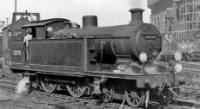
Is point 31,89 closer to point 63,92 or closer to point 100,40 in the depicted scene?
point 63,92

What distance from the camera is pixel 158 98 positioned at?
10.4 meters

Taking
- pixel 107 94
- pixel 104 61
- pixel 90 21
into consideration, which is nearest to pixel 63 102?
pixel 107 94

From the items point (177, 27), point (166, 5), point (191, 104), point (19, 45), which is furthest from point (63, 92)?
point (166, 5)

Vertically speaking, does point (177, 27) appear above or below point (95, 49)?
above

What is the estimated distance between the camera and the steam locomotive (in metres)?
9.18

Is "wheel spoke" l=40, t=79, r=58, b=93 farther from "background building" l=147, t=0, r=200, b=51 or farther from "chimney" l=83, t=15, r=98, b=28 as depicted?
"background building" l=147, t=0, r=200, b=51

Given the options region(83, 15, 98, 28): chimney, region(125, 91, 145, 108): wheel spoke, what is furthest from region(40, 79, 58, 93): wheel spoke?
region(125, 91, 145, 108): wheel spoke

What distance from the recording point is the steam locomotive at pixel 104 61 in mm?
9180

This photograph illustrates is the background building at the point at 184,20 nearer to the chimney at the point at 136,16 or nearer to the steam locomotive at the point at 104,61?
the steam locomotive at the point at 104,61

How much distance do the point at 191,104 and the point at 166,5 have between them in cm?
5522

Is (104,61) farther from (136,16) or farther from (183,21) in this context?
(183,21)

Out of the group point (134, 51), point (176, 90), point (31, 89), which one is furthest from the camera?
point (31, 89)

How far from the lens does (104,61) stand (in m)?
10.5

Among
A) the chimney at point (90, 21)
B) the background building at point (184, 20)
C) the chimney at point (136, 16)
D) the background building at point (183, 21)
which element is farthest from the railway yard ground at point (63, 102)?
the background building at point (184, 20)
